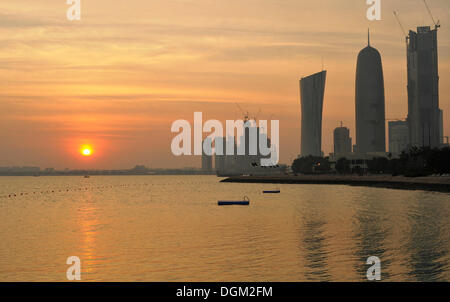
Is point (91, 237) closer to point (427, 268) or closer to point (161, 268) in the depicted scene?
point (161, 268)

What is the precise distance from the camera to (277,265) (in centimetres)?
3822

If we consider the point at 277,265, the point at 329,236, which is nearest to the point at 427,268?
A: the point at 277,265

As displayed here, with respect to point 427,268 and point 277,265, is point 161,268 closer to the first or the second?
point 277,265

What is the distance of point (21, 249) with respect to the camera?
50.0 metres
